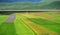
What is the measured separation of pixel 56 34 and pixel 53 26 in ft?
0.97

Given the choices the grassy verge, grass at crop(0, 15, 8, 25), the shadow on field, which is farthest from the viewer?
grass at crop(0, 15, 8, 25)

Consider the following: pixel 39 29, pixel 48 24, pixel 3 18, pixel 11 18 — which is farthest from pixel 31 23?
pixel 3 18

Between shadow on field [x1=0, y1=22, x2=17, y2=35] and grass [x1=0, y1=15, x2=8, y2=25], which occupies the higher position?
grass [x1=0, y1=15, x2=8, y2=25]

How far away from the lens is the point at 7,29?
3760 mm

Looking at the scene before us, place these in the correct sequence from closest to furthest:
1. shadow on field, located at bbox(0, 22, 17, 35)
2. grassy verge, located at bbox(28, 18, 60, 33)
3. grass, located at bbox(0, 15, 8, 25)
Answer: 1. shadow on field, located at bbox(0, 22, 17, 35)
2. grassy verge, located at bbox(28, 18, 60, 33)
3. grass, located at bbox(0, 15, 8, 25)

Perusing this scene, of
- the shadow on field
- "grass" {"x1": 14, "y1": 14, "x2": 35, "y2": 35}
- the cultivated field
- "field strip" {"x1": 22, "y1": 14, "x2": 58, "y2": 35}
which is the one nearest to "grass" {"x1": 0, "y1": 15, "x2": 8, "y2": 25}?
the cultivated field

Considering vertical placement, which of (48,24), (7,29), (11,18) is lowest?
(7,29)

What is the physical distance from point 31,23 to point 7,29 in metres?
0.69

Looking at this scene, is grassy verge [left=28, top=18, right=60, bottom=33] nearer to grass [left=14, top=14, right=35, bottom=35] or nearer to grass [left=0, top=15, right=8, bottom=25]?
grass [left=14, top=14, right=35, bottom=35]

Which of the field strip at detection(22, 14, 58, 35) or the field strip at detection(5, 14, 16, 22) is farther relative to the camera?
the field strip at detection(5, 14, 16, 22)

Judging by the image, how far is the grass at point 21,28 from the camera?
368cm

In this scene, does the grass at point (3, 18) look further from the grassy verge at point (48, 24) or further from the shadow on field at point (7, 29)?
the grassy verge at point (48, 24)

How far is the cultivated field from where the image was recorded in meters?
3.71

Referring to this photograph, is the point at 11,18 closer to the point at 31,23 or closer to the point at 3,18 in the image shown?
the point at 3,18
